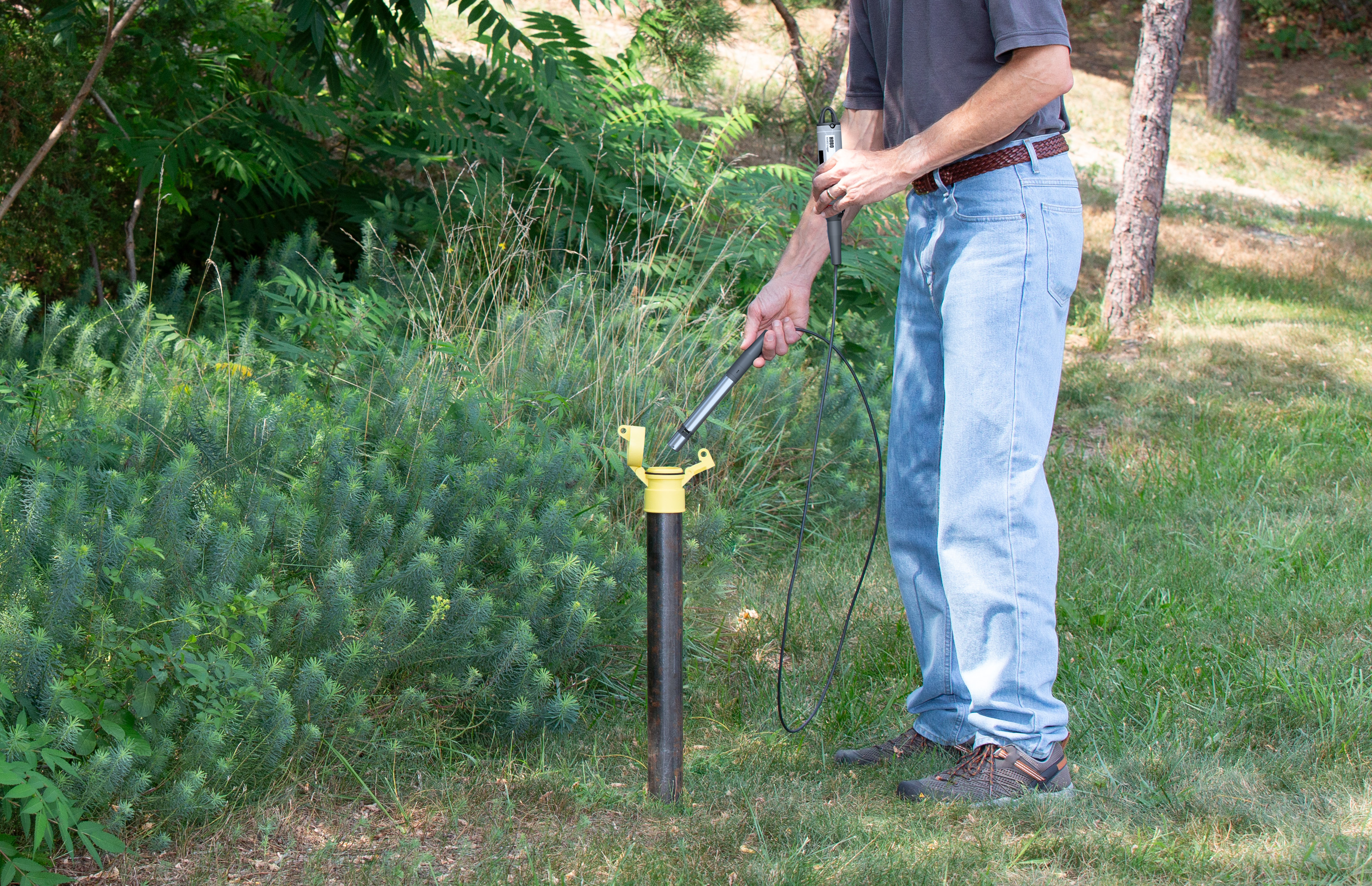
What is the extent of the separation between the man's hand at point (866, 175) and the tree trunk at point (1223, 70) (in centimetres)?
2058

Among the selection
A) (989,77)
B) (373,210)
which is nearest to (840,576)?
(989,77)

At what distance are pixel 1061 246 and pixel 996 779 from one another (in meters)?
1.15

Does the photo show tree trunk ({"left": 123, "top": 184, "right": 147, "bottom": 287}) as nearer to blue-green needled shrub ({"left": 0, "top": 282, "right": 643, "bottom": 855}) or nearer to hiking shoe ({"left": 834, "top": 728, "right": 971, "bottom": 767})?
blue-green needled shrub ({"left": 0, "top": 282, "right": 643, "bottom": 855})

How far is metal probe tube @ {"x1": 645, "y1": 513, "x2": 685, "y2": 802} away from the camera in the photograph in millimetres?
2209

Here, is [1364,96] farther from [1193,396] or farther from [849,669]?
[849,669]

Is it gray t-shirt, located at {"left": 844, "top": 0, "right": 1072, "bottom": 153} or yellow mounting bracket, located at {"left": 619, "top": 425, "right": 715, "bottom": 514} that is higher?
gray t-shirt, located at {"left": 844, "top": 0, "right": 1072, "bottom": 153}

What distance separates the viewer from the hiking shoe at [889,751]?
2.59 meters

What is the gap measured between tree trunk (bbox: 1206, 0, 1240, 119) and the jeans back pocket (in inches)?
804

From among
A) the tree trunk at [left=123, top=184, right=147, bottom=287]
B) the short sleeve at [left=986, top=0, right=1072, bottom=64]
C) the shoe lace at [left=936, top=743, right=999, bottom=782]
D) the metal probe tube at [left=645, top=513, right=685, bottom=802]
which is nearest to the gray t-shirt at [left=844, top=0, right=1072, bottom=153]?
the short sleeve at [left=986, top=0, right=1072, bottom=64]

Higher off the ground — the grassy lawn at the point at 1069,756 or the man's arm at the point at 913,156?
the man's arm at the point at 913,156

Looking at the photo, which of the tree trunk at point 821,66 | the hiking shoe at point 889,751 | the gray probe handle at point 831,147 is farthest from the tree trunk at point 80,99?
the tree trunk at point 821,66

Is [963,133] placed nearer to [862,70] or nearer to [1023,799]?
[862,70]

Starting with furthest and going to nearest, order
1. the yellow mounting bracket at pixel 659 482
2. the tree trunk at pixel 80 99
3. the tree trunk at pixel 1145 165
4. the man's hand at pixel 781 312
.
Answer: the tree trunk at pixel 1145 165
the tree trunk at pixel 80 99
the man's hand at pixel 781 312
the yellow mounting bracket at pixel 659 482

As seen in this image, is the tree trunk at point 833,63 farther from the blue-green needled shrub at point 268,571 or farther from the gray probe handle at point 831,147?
the gray probe handle at point 831,147
